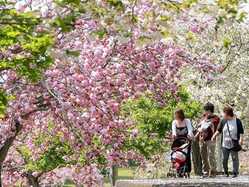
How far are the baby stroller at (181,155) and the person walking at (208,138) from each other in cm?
32

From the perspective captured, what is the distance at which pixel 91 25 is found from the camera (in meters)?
15.5

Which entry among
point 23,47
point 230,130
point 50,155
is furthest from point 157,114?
point 23,47

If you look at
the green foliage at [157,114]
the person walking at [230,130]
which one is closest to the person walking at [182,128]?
the person walking at [230,130]

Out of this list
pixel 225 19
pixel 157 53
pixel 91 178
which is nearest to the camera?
pixel 225 19

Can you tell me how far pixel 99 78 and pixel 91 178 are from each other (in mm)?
15694

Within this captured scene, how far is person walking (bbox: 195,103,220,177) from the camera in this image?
48.1 ft

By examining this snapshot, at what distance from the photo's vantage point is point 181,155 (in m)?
15.3

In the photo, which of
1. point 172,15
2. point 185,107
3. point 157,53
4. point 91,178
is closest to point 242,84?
point 185,107

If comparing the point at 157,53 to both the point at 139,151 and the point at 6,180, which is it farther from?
the point at 6,180

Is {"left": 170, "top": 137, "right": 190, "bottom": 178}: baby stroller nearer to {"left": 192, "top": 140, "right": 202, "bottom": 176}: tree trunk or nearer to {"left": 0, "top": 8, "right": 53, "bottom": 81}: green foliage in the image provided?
{"left": 192, "top": 140, "right": 202, "bottom": 176}: tree trunk

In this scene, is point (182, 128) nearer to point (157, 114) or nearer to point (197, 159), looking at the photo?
point (197, 159)

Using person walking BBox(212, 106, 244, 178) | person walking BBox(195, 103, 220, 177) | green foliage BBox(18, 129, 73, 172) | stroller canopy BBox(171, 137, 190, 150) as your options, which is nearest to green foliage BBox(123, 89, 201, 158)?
green foliage BBox(18, 129, 73, 172)

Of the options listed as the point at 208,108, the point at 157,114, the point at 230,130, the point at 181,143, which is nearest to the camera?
the point at 208,108

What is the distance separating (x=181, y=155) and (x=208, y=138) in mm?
748
